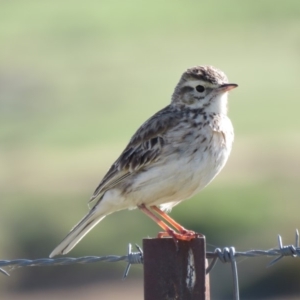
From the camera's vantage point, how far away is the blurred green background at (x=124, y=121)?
893 inches

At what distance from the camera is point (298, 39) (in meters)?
59.4

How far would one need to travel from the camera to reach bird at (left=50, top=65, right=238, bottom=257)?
1016cm

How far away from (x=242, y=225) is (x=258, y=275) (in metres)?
2.92

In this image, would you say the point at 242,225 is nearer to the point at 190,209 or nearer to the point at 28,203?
the point at 190,209

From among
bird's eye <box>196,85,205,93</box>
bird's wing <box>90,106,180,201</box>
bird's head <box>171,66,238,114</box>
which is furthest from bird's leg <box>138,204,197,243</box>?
bird's eye <box>196,85,205,93</box>

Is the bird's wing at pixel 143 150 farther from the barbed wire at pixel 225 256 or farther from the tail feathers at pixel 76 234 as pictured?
the barbed wire at pixel 225 256

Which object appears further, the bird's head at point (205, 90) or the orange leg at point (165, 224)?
the bird's head at point (205, 90)

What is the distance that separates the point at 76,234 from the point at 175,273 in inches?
115

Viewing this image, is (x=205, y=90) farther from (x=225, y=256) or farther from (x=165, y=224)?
(x=225, y=256)

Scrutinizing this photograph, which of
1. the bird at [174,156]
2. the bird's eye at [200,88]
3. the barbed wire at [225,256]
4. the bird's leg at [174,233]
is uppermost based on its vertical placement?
the bird's eye at [200,88]

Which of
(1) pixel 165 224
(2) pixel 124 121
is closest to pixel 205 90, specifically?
(1) pixel 165 224

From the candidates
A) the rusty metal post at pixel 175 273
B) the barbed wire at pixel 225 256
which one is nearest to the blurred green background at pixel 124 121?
the barbed wire at pixel 225 256

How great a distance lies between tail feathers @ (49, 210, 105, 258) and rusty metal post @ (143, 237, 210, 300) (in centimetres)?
263

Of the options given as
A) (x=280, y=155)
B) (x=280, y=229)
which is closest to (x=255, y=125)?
(x=280, y=155)
